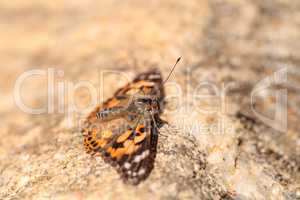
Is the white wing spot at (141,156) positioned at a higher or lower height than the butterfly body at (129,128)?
lower

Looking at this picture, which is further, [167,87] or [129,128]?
[167,87]

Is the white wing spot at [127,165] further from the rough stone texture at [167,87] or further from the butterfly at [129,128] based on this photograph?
the rough stone texture at [167,87]

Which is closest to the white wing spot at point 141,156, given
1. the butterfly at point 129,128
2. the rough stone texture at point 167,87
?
the butterfly at point 129,128

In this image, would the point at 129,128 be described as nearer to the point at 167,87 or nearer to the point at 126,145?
the point at 126,145

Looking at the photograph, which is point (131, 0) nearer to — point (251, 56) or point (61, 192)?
point (251, 56)

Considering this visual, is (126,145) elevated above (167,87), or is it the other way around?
(167,87)

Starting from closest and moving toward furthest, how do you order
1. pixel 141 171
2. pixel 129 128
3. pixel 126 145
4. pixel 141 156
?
1. pixel 141 171
2. pixel 141 156
3. pixel 126 145
4. pixel 129 128

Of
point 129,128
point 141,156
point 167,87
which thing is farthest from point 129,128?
point 167,87
